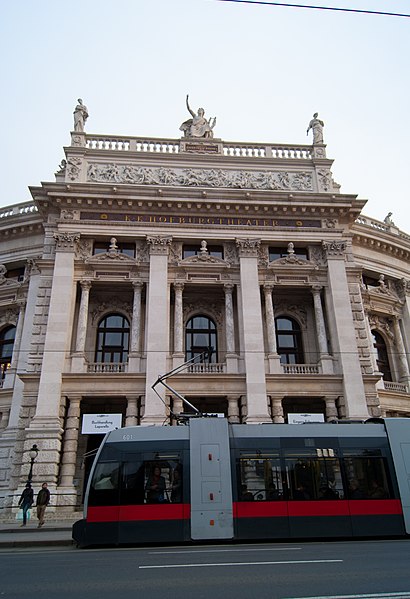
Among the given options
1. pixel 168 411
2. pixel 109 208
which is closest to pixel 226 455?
pixel 168 411

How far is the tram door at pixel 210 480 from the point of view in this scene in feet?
42.9

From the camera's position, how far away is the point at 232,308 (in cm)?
2792

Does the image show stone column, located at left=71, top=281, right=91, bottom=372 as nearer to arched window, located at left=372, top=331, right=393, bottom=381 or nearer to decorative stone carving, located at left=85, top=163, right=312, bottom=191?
decorative stone carving, located at left=85, top=163, right=312, bottom=191

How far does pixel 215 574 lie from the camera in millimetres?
7816

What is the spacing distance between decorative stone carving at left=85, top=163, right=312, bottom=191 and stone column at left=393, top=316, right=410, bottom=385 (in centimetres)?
1107

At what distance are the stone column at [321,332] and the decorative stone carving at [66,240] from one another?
46.7ft

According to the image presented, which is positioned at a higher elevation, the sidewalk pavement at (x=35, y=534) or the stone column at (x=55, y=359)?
the stone column at (x=55, y=359)

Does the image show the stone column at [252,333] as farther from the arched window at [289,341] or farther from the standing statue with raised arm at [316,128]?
the standing statue with raised arm at [316,128]

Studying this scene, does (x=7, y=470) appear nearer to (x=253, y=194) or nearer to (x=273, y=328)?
(x=273, y=328)

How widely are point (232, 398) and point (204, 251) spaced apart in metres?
8.80

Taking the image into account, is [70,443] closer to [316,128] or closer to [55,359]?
[55,359]

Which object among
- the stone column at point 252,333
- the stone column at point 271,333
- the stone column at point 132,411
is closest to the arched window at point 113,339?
the stone column at point 132,411

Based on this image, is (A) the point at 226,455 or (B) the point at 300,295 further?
(B) the point at 300,295

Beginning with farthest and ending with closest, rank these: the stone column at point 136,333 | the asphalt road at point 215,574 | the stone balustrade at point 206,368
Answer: the stone balustrade at point 206,368, the stone column at point 136,333, the asphalt road at point 215,574
